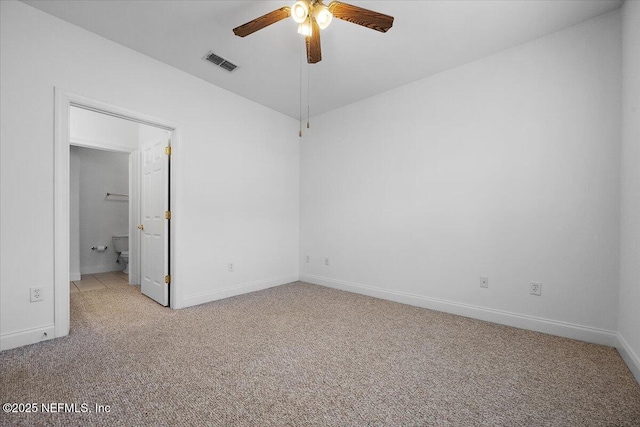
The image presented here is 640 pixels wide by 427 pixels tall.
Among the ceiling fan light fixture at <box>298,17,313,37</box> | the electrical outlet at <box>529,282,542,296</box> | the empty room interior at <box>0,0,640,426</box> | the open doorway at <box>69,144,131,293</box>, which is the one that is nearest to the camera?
the empty room interior at <box>0,0,640,426</box>

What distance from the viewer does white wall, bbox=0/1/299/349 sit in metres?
2.17

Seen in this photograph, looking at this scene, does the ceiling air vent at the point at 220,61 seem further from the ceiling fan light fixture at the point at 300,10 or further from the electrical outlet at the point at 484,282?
the electrical outlet at the point at 484,282

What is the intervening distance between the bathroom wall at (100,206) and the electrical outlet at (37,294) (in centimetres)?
351

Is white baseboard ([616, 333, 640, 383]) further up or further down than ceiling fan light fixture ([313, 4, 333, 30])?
further down

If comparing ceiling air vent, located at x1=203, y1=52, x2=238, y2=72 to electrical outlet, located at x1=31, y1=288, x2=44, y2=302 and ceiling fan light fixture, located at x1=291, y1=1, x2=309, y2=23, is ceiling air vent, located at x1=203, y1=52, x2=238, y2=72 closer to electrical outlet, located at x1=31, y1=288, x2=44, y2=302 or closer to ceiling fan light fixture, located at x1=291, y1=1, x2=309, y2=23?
ceiling fan light fixture, located at x1=291, y1=1, x2=309, y2=23

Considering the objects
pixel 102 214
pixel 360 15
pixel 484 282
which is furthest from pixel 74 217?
pixel 484 282

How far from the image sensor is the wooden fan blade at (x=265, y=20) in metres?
1.91

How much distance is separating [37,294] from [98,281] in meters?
2.62

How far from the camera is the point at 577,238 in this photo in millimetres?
2432

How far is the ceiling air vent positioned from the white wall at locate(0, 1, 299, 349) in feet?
1.53

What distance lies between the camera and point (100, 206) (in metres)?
5.45

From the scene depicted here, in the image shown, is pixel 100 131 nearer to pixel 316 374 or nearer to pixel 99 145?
pixel 99 145

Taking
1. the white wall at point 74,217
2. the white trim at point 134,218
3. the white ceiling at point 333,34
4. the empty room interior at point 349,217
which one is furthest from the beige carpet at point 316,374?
the white ceiling at point 333,34

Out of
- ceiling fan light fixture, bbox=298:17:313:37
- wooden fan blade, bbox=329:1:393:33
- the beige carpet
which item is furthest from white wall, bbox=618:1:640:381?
ceiling fan light fixture, bbox=298:17:313:37
